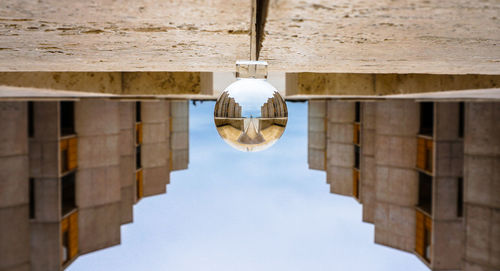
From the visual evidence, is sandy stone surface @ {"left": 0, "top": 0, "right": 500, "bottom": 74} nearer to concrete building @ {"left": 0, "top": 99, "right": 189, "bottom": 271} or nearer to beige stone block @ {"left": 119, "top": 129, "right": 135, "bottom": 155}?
concrete building @ {"left": 0, "top": 99, "right": 189, "bottom": 271}

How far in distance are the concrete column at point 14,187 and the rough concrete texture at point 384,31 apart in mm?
9307

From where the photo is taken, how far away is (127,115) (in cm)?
1316

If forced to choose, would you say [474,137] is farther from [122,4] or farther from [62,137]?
[62,137]

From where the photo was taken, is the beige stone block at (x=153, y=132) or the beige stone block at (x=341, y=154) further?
the beige stone block at (x=341, y=154)

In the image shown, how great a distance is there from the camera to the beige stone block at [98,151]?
10.8m

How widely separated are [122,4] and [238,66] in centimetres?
100

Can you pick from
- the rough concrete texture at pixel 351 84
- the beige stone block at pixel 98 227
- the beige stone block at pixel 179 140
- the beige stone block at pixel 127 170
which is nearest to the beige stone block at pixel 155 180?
the beige stone block at pixel 127 170

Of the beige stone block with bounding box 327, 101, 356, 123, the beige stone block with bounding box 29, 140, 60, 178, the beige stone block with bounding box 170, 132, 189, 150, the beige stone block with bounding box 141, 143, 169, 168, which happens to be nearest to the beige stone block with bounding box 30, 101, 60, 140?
the beige stone block with bounding box 29, 140, 60, 178

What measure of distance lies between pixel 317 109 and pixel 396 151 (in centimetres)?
998

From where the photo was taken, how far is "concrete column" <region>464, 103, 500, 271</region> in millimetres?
8227

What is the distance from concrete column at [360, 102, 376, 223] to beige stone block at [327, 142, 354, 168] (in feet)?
6.91

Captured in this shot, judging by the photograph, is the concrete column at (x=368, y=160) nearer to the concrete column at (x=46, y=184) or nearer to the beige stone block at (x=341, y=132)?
the beige stone block at (x=341, y=132)

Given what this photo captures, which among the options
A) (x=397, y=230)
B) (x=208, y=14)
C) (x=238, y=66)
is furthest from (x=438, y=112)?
(x=208, y=14)

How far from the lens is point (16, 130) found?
28.2ft
